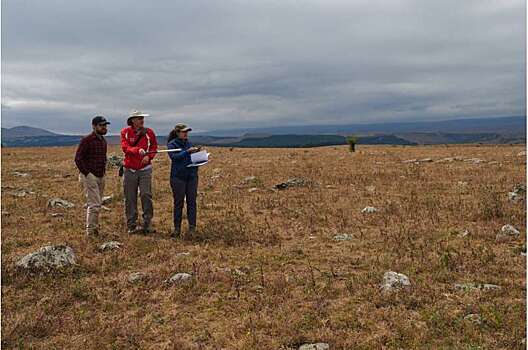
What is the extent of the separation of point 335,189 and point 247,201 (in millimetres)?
3665

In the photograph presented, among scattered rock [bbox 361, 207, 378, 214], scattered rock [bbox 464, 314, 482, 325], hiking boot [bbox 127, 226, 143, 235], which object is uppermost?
scattered rock [bbox 361, 207, 378, 214]

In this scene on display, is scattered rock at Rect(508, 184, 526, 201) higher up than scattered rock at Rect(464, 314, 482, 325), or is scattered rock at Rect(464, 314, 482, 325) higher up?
scattered rock at Rect(508, 184, 526, 201)

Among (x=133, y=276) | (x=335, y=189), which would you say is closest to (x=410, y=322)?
(x=133, y=276)

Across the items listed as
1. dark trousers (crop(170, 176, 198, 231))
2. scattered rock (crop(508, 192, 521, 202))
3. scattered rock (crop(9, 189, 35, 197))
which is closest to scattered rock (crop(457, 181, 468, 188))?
scattered rock (crop(508, 192, 521, 202))

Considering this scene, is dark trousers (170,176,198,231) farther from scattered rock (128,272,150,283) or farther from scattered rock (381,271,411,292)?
Answer: scattered rock (381,271,411,292)

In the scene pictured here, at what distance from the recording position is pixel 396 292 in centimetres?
679

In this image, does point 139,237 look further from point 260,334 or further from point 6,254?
point 260,334

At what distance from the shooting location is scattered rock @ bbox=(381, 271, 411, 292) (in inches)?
273

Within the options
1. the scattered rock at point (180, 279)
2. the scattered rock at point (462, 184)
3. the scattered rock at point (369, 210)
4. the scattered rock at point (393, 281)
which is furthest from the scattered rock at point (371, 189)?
the scattered rock at point (180, 279)

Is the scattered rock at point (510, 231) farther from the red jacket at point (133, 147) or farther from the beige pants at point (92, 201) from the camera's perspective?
the beige pants at point (92, 201)

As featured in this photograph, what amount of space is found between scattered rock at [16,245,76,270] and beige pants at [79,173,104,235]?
1993 millimetres

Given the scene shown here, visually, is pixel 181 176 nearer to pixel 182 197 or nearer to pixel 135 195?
pixel 182 197

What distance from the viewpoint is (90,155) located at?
10586mm

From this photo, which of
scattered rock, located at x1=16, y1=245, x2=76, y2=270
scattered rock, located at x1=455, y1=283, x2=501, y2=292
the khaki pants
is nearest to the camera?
scattered rock, located at x1=455, y1=283, x2=501, y2=292
